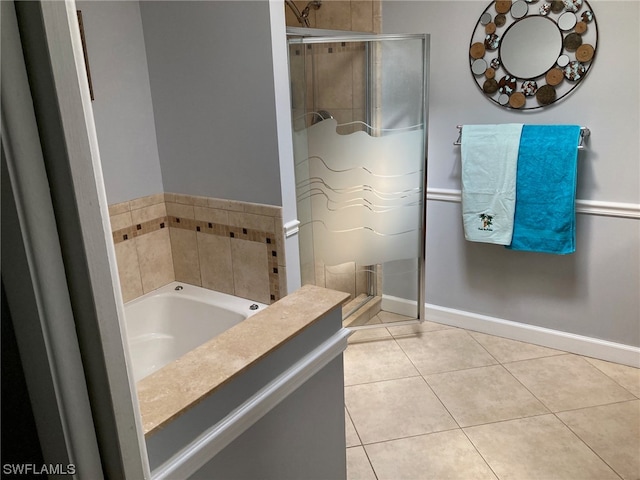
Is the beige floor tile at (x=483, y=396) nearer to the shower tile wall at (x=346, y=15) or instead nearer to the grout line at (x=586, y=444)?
the grout line at (x=586, y=444)

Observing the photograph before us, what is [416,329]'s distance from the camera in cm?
297

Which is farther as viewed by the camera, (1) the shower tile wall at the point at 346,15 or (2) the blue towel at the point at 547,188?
(1) the shower tile wall at the point at 346,15

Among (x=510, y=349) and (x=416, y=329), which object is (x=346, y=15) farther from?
(x=510, y=349)

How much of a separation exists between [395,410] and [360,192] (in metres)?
1.15

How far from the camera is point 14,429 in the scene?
520mm

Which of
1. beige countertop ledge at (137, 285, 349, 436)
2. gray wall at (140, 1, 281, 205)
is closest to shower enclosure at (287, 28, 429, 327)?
gray wall at (140, 1, 281, 205)

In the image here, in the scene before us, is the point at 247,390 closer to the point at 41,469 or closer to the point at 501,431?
the point at 41,469

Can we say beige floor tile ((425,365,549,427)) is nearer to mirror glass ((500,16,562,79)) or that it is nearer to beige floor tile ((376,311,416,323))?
beige floor tile ((376,311,416,323))

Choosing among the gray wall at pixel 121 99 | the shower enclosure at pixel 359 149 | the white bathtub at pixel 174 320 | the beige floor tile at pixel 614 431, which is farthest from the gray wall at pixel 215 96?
the beige floor tile at pixel 614 431

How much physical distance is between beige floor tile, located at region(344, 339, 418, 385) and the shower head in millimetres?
1889

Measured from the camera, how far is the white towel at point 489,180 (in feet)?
7.89

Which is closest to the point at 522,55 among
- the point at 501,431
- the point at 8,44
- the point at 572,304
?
the point at 572,304

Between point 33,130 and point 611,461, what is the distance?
2269 mm

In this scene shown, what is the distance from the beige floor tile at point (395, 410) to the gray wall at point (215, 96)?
107 cm
